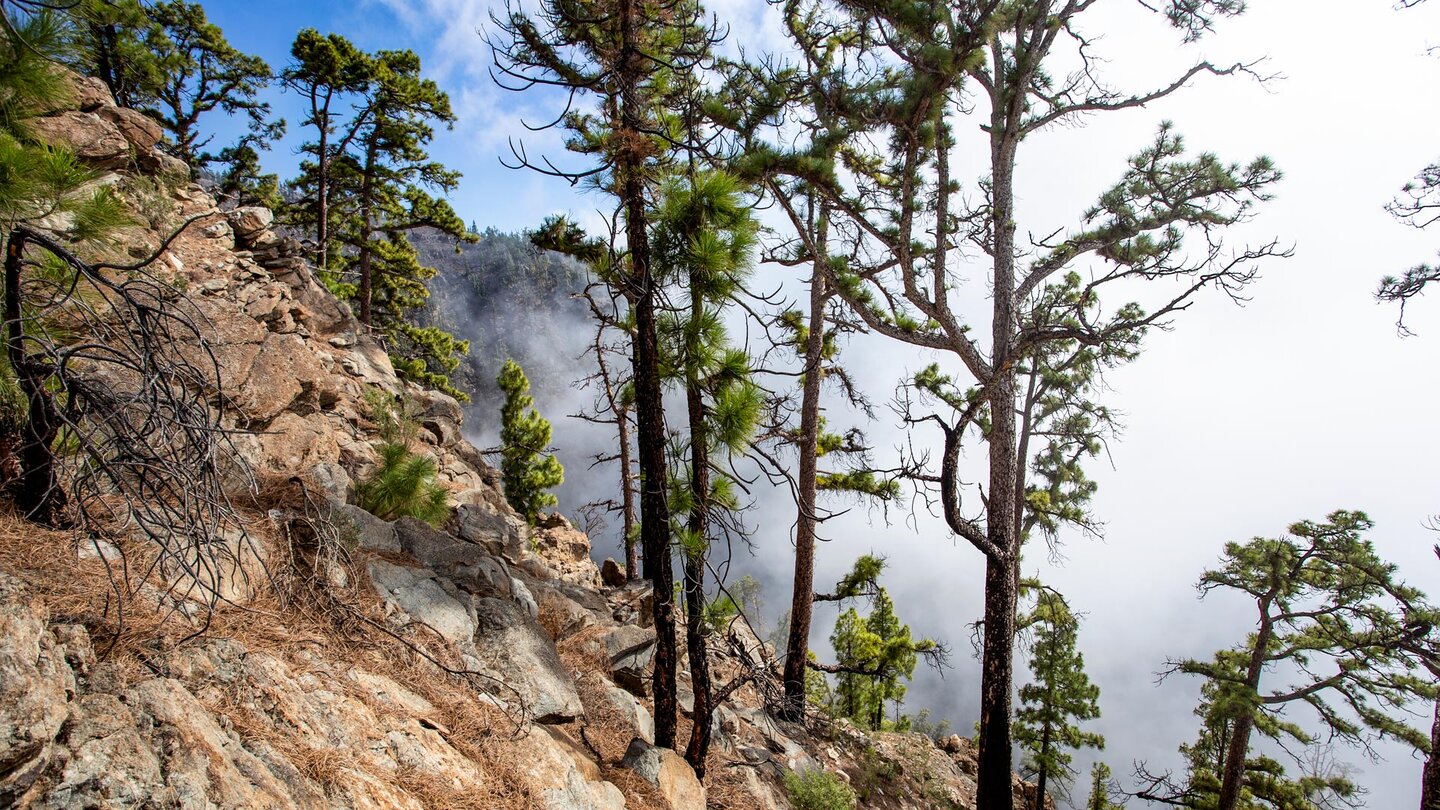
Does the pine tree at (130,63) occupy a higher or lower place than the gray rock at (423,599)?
higher

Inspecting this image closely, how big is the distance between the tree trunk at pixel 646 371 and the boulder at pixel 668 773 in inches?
16.5

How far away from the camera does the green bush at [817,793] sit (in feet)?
21.8

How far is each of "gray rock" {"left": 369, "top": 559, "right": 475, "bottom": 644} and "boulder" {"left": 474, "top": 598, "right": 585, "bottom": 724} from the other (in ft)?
0.63

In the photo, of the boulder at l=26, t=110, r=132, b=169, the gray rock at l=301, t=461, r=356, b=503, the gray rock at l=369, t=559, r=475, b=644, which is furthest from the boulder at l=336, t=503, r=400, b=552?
the boulder at l=26, t=110, r=132, b=169

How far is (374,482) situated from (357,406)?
3.68 m

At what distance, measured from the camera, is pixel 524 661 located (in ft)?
18.2

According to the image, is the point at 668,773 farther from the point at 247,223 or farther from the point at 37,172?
the point at 247,223

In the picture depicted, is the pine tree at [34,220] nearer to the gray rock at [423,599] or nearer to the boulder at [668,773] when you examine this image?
the gray rock at [423,599]

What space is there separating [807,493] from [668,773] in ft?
18.6

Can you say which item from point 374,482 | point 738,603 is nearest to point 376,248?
point 374,482

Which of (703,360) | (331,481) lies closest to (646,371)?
(703,360)

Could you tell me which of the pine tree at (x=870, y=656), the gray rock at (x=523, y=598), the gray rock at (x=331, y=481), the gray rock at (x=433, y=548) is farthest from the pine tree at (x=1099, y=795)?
the gray rock at (x=331, y=481)

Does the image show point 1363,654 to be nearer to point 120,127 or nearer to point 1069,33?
point 1069,33

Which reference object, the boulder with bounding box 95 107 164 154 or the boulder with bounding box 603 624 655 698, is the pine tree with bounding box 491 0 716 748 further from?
the boulder with bounding box 95 107 164 154
